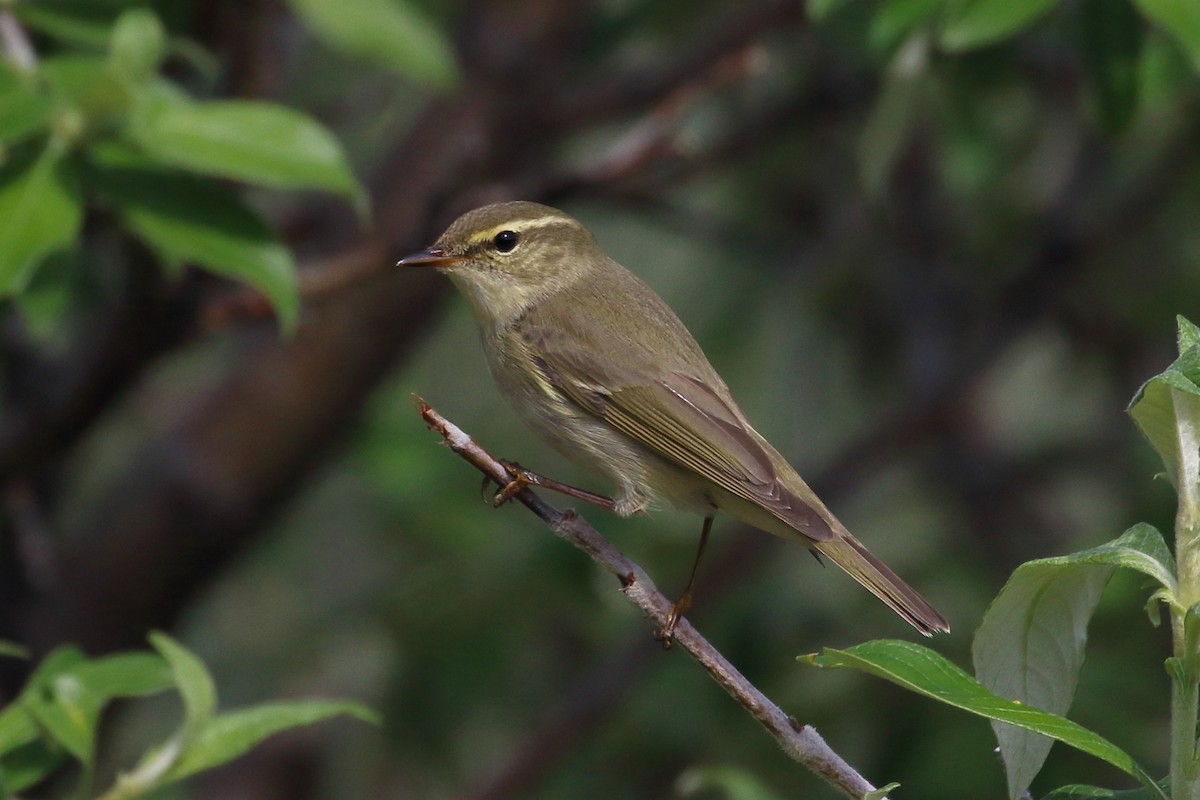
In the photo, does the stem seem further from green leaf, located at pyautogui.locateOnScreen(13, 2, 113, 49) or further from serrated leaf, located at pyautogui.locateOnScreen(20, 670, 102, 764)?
green leaf, located at pyautogui.locateOnScreen(13, 2, 113, 49)

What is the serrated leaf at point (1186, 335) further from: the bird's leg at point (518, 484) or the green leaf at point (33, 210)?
the green leaf at point (33, 210)

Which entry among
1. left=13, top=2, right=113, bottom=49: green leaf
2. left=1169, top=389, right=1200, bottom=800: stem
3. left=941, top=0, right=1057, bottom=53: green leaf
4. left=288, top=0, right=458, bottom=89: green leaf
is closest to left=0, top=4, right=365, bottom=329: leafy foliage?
left=13, top=2, right=113, bottom=49: green leaf

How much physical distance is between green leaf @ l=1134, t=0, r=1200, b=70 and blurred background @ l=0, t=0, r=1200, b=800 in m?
0.66

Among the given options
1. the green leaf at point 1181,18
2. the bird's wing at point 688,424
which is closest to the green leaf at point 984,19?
the green leaf at point 1181,18

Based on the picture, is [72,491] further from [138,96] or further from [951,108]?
[951,108]

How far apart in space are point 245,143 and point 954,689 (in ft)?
6.37

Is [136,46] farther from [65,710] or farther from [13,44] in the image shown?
[65,710]

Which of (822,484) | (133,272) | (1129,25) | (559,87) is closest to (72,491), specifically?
(133,272)

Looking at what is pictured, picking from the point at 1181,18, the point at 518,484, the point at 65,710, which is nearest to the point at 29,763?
the point at 65,710

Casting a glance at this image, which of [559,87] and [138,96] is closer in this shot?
[138,96]

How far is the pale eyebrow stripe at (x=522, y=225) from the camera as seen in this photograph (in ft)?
13.8

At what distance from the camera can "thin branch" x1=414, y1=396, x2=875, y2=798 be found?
2.24m

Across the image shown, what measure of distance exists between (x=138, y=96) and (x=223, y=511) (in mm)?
2155

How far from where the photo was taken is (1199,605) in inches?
78.8
